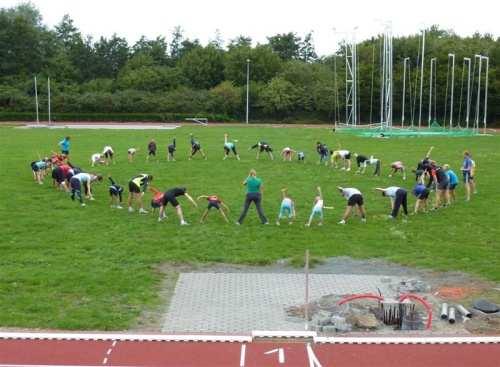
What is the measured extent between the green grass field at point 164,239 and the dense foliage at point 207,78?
46739mm

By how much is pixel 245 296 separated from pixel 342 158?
20.0 metres

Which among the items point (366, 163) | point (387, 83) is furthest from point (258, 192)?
point (387, 83)

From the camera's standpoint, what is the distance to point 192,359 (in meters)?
10.1

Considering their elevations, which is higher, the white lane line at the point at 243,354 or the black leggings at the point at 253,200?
→ the black leggings at the point at 253,200

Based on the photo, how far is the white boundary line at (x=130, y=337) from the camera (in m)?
11.0

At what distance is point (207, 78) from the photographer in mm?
91125

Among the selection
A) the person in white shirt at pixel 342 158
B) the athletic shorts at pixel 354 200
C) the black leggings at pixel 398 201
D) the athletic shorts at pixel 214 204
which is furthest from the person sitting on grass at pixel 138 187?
the person in white shirt at pixel 342 158

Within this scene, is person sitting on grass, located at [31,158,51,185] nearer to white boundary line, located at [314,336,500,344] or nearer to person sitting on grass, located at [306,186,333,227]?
person sitting on grass, located at [306,186,333,227]

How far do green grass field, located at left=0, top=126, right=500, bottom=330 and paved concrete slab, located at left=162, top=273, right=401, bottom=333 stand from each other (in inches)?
30.8

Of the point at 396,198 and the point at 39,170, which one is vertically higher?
the point at 39,170

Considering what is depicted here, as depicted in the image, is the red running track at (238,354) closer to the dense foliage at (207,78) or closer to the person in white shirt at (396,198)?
the person in white shirt at (396,198)

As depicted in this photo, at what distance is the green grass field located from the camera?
1303 centimetres

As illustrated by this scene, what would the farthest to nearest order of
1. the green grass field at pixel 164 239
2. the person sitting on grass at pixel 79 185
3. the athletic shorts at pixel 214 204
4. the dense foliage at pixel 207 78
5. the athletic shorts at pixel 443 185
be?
the dense foliage at pixel 207 78 → the person sitting on grass at pixel 79 185 → the athletic shorts at pixel 443 185 → the athletic shorts at pixel 214 204 → the green grass field at pixel 164 239

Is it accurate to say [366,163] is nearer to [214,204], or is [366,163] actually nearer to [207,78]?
[214,204]
